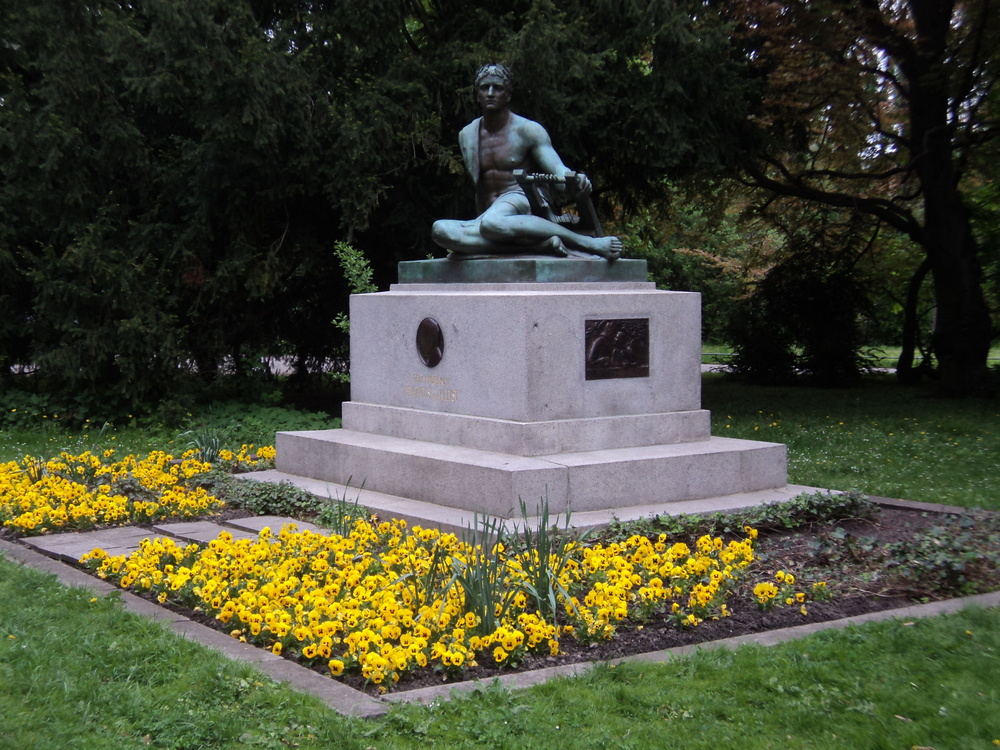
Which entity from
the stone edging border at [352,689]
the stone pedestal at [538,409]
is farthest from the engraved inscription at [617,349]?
the stone edging border at [352,689]

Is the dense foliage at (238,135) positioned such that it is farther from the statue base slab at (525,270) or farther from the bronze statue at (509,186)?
the statue base slab at (525,270)

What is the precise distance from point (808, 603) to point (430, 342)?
3.99m

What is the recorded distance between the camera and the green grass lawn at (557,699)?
12.6 feet

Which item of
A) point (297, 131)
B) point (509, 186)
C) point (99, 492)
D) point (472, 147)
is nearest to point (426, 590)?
point (99, 492)

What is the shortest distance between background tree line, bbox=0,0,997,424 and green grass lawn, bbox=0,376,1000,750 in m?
8.50

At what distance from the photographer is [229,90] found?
488 inches

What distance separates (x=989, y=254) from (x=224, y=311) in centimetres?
1275

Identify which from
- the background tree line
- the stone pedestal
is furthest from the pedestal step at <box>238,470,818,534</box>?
the background tree line

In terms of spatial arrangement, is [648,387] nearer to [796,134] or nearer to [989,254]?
[796,134]

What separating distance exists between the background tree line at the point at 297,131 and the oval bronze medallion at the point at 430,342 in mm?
4595

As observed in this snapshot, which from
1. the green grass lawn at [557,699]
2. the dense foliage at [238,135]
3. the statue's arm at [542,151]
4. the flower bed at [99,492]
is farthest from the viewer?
the dense foliage at [238,135]

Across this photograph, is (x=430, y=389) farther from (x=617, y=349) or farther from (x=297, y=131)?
(x=297, y=131)

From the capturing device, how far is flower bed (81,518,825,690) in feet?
15.5

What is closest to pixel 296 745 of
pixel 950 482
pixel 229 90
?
pixel 950 482
